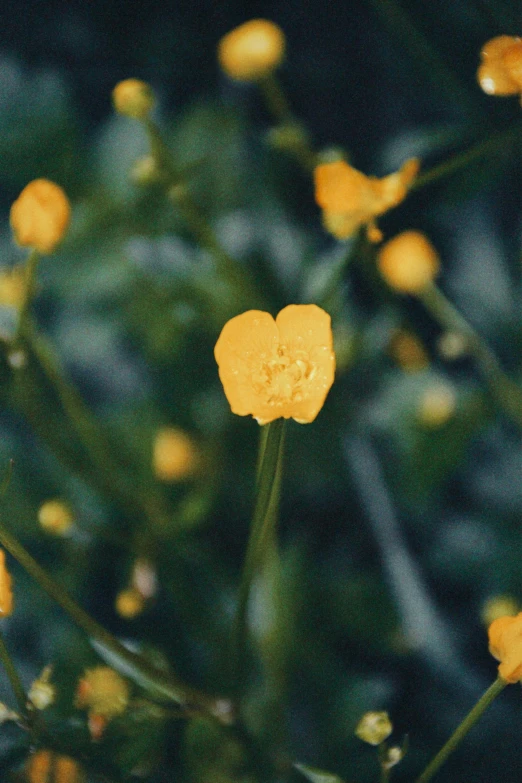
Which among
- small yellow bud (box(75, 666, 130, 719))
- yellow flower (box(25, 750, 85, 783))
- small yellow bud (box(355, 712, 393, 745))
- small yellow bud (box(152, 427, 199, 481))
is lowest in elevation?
small yellow bud (box(355, 712, 393, 745))

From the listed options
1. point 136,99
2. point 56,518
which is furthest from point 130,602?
point 136,99

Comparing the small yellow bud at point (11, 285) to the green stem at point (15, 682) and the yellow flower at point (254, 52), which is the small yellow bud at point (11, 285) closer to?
the yellow flower at point (254, 52)

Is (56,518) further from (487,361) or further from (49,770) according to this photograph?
(487,361)

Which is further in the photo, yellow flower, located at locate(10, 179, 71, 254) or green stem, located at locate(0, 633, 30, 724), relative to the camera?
yellow flower, located at locate(10, 179, 71, 254)

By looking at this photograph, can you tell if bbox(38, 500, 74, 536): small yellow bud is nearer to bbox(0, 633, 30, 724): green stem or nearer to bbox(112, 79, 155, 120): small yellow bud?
bbox(0, 633, 30, 724): green stem

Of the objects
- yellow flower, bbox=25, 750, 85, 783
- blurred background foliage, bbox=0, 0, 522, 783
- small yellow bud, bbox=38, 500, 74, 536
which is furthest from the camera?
blurred background foliage, bbox=0, 0, 522, 783

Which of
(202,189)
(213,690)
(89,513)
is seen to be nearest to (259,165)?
(202,189)

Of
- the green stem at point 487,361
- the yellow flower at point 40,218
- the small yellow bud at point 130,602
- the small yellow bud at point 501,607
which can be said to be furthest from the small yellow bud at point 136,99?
the small yellow bud at point 501,607

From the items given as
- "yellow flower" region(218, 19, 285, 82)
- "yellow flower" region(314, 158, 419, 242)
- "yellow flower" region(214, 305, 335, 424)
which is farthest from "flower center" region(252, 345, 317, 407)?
"yellow flower" region(218, 19, 285, 82)
